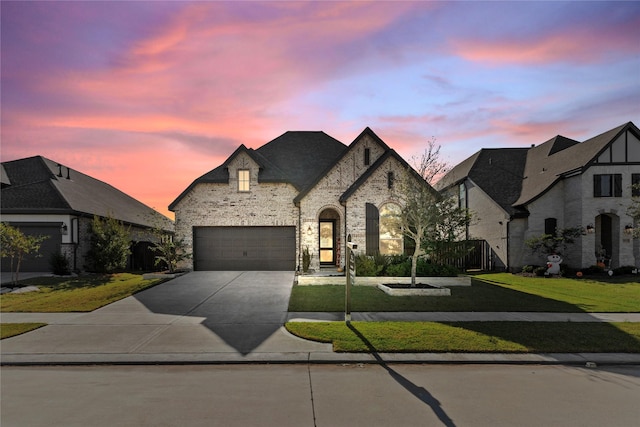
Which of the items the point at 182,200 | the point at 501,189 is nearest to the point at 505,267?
the point at 501,189

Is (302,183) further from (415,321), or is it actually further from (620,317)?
(620,317)

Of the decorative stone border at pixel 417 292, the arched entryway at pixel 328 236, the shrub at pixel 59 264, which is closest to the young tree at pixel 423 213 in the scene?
the decorative stone border at pixel 417 292

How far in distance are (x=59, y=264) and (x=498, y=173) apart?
30960mm

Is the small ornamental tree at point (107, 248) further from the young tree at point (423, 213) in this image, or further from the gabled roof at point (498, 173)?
the gabled roof at point (498, 173)

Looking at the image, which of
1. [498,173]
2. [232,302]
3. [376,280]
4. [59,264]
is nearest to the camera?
[232,302]

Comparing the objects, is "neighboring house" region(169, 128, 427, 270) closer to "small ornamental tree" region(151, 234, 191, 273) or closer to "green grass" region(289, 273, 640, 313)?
"small ornamental tree" region(151, 234, 191, 273)

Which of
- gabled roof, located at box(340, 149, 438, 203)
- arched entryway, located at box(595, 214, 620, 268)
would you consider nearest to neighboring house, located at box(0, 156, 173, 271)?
gabled roof, located at box(340, 149, 438, 203)

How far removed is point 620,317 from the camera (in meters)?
10.7

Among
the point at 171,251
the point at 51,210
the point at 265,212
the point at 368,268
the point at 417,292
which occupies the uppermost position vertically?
the point at 51,210

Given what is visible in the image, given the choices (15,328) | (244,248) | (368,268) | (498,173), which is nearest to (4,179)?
(244,248)

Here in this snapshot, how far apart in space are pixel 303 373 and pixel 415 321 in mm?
4418

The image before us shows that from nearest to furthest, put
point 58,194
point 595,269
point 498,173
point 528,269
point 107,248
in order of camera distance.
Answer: point 107,248, point 595,269, point 58,194, point 528,269, point 498,173

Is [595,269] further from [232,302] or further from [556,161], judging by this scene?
[232,302]

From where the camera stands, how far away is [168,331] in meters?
9.18
